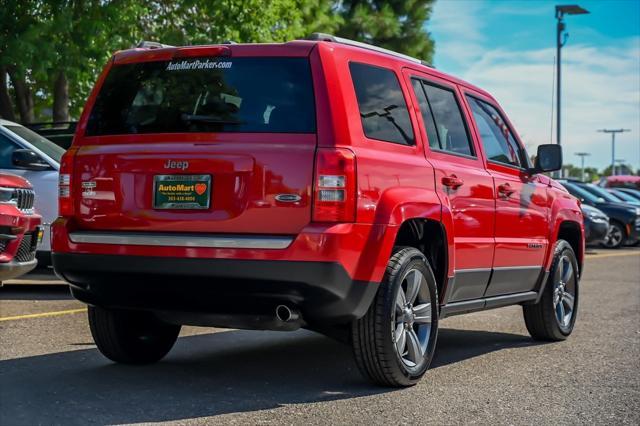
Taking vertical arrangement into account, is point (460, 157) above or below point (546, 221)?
above

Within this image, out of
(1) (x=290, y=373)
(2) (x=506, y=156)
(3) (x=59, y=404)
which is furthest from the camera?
(2) (x=506, y=156)

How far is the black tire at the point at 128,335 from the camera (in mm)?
6395

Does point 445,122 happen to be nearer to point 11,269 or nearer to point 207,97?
point 207,97

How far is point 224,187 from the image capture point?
5465 millimetres

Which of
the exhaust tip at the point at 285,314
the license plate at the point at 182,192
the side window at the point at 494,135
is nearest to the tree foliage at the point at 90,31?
the side window at the point at 494,135

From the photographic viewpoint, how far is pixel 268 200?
5.36 meters

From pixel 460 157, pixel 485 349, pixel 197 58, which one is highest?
pixel 197 58

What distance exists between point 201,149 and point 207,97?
1.20ft

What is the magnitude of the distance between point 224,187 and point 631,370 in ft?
10.5

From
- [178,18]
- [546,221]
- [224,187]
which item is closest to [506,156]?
[546,221]

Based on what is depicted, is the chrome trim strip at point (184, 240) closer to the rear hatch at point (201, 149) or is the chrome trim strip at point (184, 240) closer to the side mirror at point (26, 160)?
the rear hatch at point (201, 149)

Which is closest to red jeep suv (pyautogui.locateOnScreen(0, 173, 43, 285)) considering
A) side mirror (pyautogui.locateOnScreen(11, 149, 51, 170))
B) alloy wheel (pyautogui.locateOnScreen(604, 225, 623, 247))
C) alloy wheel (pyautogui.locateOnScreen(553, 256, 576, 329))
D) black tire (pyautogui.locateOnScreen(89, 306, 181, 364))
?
side mirror (pyautogui.locateOnScreen(11, 149, 51, 170))

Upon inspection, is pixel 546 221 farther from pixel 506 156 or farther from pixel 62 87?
pixel 62 87

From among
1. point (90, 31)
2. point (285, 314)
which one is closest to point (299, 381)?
point (285, 314)
